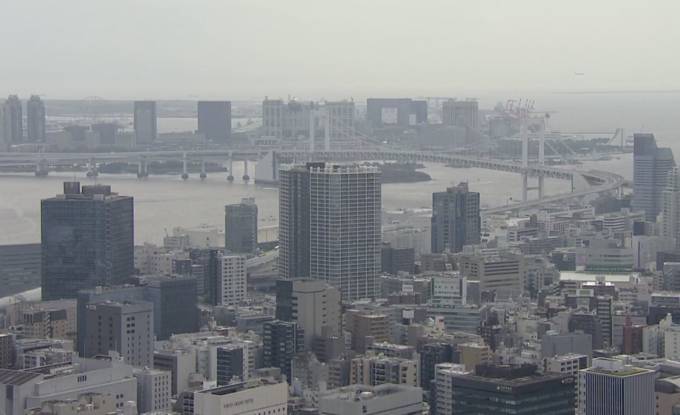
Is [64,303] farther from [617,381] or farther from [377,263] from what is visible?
[617,381]

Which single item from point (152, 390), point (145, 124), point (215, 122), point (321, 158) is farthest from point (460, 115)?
point (152, 390)


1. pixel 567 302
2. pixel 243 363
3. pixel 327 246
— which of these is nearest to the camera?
pixel 243 363

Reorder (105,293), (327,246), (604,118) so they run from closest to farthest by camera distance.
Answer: (105,293) → (327,246) → (604,118)

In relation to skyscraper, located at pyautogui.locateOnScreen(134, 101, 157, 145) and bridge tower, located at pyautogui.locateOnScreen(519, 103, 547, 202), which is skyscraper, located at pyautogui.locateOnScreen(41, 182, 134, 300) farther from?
skyscraper, located at pyautogui.locateOnScreen(134, 101, 157, 145)

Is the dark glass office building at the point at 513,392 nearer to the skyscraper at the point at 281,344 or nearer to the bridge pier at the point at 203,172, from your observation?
the skyscraper at the point at 281,344

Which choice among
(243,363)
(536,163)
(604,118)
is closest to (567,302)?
(243,363)
